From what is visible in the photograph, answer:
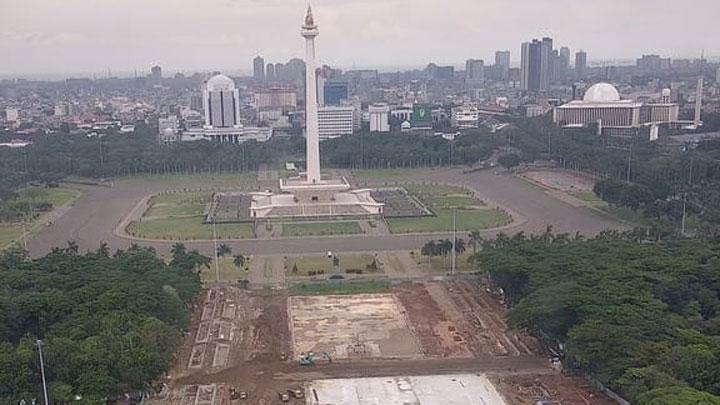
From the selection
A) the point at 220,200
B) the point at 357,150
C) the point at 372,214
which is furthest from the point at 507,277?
the point at 357,150

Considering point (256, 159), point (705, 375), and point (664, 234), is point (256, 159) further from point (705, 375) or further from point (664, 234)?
point (705, 375)

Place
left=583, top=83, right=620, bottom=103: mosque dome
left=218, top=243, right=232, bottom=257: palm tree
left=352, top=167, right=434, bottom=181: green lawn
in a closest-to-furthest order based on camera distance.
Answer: left=218, top=243, right=232, bottom=257: palm tree, left=352, top=167, right=434, bottom=181: green lawn, left=583, top=83, right=620, bottom=103: mosque dome

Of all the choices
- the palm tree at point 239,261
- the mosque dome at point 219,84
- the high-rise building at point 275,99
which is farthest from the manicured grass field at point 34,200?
the high-rise building at point 275,99

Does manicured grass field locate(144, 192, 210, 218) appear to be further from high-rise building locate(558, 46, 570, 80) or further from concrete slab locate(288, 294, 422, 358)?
high-rise building locate(558, 46, 570, 80)

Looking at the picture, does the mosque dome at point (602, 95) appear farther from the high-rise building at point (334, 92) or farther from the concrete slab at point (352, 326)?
the concrete slab at point (352, 326)

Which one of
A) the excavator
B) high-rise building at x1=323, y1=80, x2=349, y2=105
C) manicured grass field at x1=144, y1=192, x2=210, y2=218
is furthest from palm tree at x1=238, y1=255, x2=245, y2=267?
high-rise building at x1=323, y1=80, x2=349, y2=105
